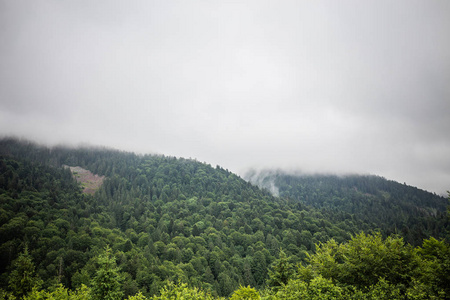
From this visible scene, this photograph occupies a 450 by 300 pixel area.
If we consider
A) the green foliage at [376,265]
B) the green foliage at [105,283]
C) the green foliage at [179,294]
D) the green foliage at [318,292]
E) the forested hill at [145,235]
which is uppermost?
the green foliage at [376,265]

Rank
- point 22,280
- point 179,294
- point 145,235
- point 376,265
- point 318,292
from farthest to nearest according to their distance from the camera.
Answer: point 145,235
point 22,280
point 376,265
point 179,294
point 318,292

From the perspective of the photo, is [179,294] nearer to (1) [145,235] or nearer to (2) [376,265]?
(2) [376,265]

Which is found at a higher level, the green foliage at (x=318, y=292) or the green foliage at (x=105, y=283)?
the green foliage at (x=318, y=292)

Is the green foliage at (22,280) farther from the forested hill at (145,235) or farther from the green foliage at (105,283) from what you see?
the green foliage at (105,283)

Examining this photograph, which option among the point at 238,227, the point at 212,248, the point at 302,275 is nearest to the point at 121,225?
the point at 212,248

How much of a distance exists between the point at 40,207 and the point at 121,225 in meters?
43.7

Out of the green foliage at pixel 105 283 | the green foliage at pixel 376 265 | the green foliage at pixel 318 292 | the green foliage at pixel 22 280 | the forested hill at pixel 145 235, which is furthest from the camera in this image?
the forested hill at pixel 145 235

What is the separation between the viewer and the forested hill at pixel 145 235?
6969 cm

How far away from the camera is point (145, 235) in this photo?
369 feet

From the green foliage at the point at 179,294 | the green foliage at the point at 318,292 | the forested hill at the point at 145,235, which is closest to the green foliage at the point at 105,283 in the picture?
the forested hill at the point at 145,235

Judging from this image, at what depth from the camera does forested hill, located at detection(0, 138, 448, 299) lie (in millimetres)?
69688

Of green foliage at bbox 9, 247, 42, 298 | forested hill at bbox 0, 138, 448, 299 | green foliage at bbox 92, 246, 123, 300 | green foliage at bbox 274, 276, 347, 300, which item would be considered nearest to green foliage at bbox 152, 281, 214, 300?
forested hill at bbox 0, 138, 448, 299

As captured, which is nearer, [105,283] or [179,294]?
[179,294]

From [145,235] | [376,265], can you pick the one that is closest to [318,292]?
[376,265]
